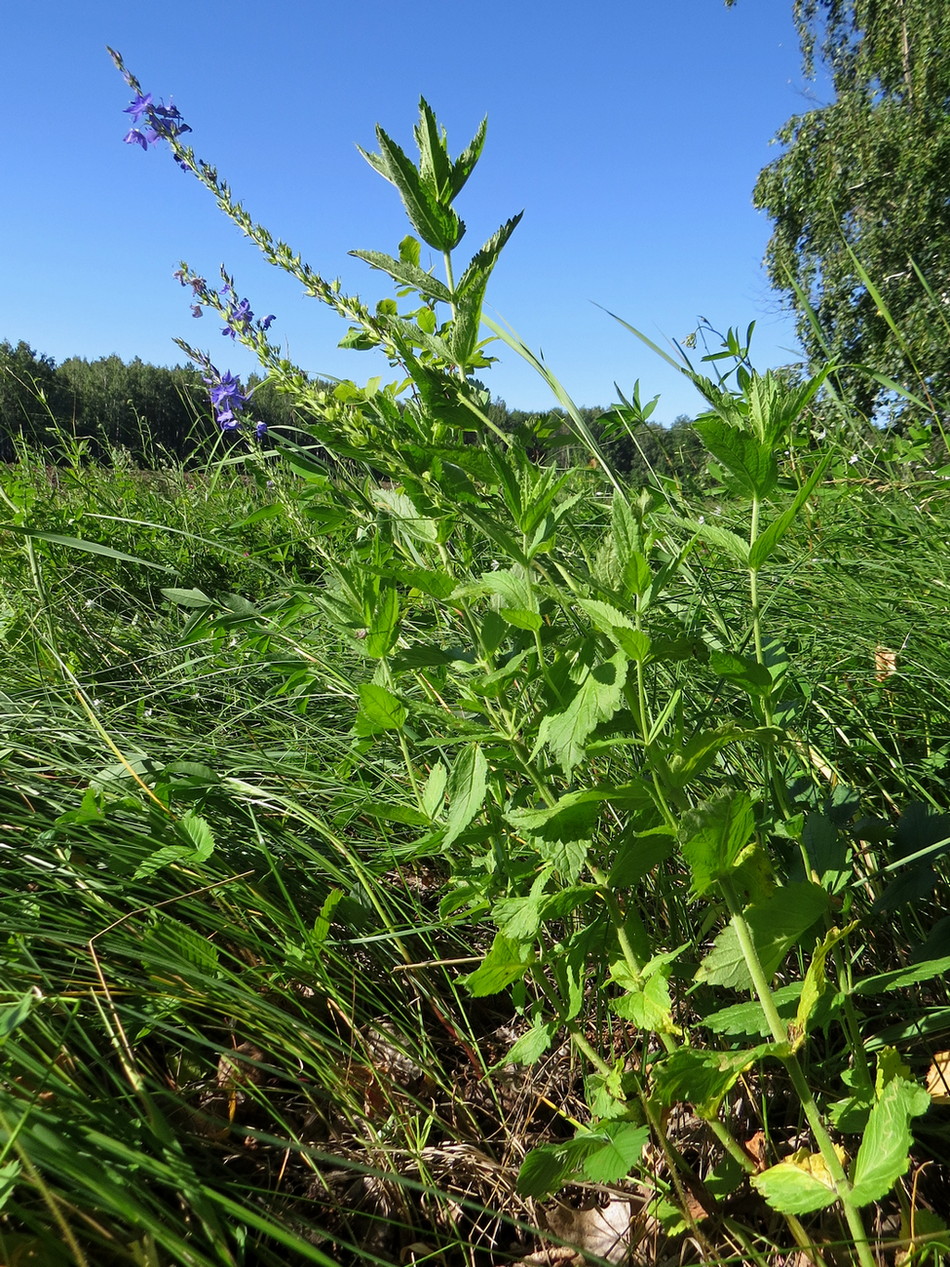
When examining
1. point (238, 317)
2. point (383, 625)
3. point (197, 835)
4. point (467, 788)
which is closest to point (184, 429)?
point (238, 317)

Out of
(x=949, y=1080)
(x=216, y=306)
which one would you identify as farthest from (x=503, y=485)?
(x=216, y=306)

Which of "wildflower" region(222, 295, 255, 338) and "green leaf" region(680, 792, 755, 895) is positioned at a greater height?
"wildflower" region(222, 295, 255, 338)

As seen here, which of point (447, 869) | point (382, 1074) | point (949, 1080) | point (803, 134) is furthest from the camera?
point (803, 134)

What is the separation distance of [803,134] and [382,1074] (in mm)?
19961

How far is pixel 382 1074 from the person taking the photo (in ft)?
3.61

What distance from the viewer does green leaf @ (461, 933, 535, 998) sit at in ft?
2.73

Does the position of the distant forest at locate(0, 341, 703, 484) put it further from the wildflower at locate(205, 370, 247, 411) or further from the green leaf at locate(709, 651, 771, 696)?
the green leaf at locate(709, 651, 771, 696)

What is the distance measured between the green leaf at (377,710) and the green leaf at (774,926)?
0.43 meters

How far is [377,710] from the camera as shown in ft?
3.14

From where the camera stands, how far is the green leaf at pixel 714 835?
0.69 m

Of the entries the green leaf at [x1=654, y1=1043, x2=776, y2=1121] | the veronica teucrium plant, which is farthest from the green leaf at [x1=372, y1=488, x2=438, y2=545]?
the green leaf at [x1=654, y1=1043, x2=776, y2=1121]

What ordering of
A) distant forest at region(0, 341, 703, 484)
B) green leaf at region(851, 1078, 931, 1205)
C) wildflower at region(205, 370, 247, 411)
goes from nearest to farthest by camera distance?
green leaf at region(851, 1078, 931, 1205) < distant forest at region(0, 341, 703, 484) < wildflower at region(205, 370, 247, 411)

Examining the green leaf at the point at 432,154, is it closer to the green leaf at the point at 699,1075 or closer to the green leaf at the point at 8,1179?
the green leaf at the point at 699,1075

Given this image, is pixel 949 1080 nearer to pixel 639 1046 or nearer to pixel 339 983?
pixel 639 1046
